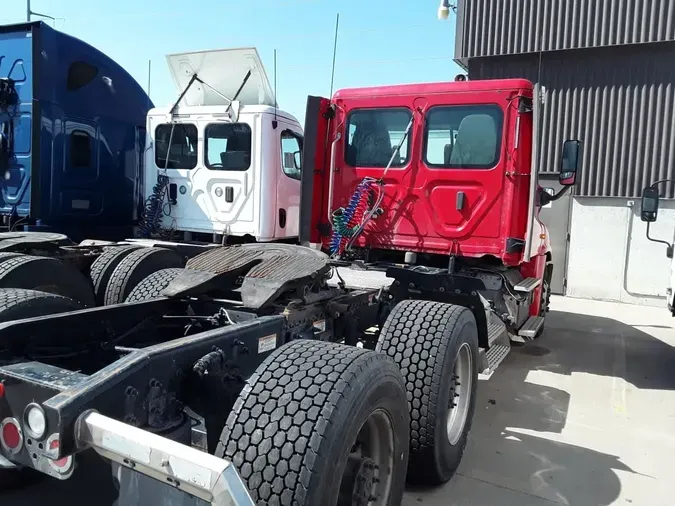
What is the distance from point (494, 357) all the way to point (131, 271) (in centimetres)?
325

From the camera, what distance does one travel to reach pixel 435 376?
3496 mm

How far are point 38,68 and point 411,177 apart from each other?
14.1ft

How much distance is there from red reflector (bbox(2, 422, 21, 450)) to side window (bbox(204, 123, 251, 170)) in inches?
206

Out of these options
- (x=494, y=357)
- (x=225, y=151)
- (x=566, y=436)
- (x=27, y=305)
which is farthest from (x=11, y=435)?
(x=225, y=151)

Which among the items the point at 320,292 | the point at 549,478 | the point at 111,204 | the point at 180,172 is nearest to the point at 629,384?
the point at 549,478

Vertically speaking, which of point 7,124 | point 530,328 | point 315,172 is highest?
point 7,124

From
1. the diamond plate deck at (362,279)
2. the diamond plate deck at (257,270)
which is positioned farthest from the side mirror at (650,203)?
the diamond plate deck at (257,270)

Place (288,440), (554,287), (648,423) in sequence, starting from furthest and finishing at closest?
(554,287) → (648,423) → (288,440)

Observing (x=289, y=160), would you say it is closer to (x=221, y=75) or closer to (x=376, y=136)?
(x=221, y=75)

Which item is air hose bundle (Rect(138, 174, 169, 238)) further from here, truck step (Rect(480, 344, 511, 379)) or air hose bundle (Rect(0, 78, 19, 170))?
truck step (Rect(480, 344, 511, 379))

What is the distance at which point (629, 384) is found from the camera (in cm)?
606

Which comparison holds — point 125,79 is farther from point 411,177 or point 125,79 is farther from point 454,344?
point 454,344

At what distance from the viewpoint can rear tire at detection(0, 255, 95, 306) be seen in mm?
4000

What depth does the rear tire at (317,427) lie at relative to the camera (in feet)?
6.56
